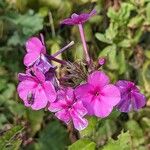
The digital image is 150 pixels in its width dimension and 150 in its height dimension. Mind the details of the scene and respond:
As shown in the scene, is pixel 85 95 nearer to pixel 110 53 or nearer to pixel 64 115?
pixel 64 115

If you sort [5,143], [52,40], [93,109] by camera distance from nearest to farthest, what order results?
[93,109]
[5,143]
[52,40]

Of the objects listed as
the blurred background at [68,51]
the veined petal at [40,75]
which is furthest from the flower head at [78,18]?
the blurred background at [68,51]

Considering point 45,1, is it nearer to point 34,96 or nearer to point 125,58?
point 125,58

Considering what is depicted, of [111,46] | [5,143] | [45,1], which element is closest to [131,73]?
[111,46]

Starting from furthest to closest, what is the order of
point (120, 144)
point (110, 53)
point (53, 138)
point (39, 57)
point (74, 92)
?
1. point (53, 138)
2. point (110, 53)
3. point (120, 144)
4. point (39, 57)
5. point (74, 92)

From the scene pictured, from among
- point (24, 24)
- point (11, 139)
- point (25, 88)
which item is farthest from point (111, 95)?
point (24, 24)

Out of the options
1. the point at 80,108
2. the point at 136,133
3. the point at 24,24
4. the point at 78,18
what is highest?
the point at 78,18

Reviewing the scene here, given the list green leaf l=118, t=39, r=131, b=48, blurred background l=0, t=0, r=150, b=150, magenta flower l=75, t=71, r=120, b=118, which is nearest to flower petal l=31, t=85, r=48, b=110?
magenta flower l=75, t=71, r=120, b=118

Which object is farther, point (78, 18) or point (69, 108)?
point (78, 18)
